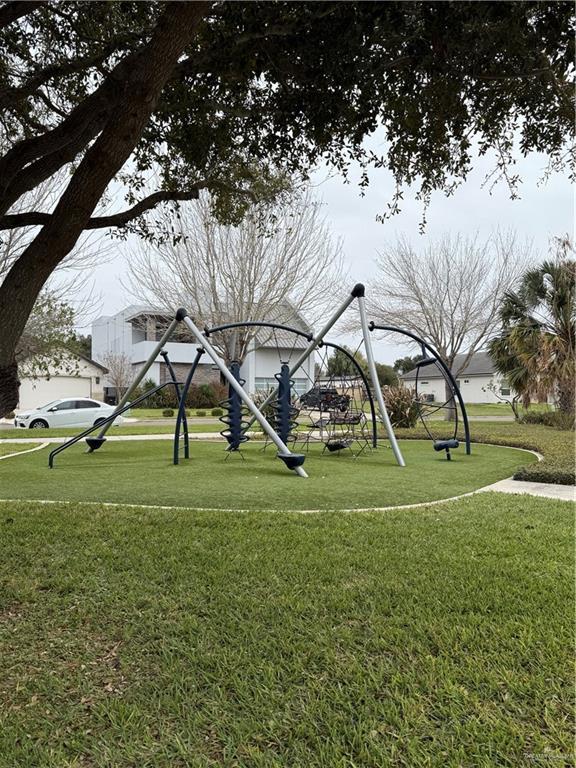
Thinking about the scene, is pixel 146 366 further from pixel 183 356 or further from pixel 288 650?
pixel 183 356

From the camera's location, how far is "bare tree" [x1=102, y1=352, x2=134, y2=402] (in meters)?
38.1

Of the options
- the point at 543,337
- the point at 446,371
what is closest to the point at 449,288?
the point at 543,337

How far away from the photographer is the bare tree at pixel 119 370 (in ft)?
125

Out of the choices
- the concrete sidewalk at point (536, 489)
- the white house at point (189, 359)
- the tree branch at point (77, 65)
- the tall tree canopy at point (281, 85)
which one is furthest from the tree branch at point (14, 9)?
the white house at point (189, 359)

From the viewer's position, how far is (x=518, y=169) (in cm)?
595

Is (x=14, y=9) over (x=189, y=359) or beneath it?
beneath

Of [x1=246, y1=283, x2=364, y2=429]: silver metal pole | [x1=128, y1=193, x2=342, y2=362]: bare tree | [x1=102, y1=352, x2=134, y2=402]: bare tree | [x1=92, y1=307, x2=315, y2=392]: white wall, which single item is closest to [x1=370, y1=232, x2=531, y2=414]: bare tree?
[x1=128, y1=193, x2=342, y2=362]: bare tree

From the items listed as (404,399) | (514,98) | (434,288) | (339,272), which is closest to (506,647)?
(514,98)

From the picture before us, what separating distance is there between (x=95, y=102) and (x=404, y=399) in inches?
620

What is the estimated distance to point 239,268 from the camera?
22.9 meters

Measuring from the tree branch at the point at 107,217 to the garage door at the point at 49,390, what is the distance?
115 feet

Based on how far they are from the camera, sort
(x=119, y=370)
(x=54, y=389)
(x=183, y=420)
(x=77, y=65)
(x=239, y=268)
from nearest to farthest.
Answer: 1. (x=77, y=65)
2. (x=183, y=420)
3. (x=239, y=268)
4. (x=119, y=370)
5. (x=54, y=389)

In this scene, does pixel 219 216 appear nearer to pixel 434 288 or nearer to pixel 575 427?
pixel 575 427

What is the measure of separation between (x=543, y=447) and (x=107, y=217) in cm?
1047
